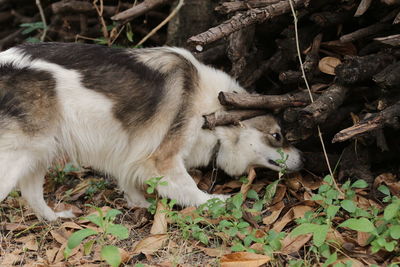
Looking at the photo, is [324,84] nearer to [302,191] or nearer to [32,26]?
[302,191]

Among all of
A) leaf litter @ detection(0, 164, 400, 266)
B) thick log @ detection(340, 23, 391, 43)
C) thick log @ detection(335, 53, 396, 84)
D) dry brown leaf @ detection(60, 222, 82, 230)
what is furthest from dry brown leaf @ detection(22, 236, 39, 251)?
thick log @ detection(340, 23, 391, 43)

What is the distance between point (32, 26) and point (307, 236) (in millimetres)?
4161

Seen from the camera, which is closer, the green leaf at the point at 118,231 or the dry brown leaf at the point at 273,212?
the green leaf at the point at 118,231

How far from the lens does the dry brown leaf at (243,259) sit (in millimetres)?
3273

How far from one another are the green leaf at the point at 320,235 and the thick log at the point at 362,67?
1328mm

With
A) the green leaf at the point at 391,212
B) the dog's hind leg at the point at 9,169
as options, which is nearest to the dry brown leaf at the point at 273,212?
the green leaf at the point at 391,212

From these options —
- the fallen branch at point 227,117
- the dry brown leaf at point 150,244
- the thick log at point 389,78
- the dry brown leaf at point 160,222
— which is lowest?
the dry brown leaf at point 160,222

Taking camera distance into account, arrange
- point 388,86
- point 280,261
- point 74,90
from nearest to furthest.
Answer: point 280,261
point 388,86
point 74,90

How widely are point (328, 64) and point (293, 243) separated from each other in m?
1.71

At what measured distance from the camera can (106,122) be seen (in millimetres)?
4340

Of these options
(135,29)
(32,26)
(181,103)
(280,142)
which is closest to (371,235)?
(280,142)

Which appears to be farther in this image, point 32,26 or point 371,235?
point 32,26

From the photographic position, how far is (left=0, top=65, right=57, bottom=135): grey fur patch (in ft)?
13.1

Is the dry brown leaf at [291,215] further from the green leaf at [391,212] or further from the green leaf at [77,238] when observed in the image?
the green leaf at [77,238]
